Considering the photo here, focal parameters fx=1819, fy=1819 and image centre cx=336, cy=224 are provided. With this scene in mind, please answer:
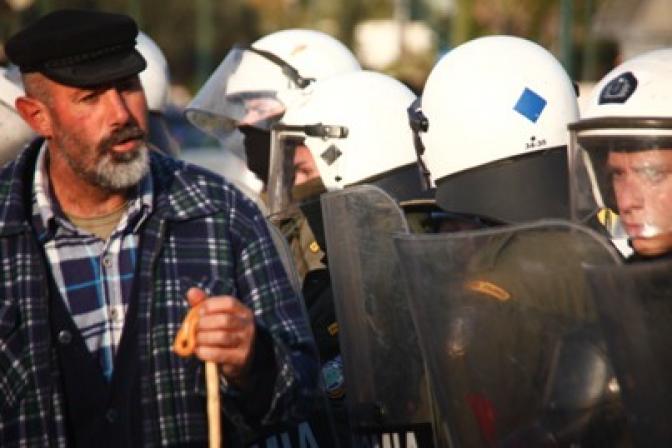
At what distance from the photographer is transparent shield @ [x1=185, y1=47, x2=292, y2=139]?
7.68 m

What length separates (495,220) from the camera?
5.29 meters

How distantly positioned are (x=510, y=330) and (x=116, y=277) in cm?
101

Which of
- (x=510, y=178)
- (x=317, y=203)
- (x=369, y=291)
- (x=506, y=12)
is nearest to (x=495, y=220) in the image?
(x=510, y=178)

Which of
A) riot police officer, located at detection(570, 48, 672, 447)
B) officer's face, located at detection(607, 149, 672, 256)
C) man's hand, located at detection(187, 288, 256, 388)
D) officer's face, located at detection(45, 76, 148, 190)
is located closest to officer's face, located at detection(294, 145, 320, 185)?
riot police officer, located at detection(570, 48, 672, 447)

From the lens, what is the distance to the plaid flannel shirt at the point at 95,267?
4.22 meters

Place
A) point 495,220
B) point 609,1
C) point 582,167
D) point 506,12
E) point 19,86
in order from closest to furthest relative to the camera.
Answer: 1. point 582,167
2. point 495,220
3. point 19,86
4. point 609,1
5. point 506,12

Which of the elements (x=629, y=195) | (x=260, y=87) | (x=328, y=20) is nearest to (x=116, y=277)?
(x=629, y=195)

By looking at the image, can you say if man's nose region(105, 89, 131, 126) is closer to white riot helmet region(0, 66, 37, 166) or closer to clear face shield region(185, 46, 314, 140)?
white riot helmet region(0, 66, 37, 166)

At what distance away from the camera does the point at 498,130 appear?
218 inches

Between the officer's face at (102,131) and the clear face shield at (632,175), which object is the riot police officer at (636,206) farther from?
the officer's face at (102,131)

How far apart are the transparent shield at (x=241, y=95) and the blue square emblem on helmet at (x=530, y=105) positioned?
2115mm

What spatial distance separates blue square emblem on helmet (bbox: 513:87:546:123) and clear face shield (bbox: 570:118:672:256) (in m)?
0.97

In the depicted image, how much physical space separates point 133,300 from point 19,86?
2.71 meters

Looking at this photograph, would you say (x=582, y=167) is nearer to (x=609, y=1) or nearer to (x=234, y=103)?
(x=234, y=103)
